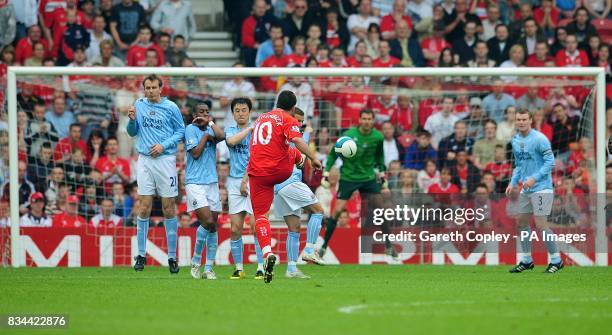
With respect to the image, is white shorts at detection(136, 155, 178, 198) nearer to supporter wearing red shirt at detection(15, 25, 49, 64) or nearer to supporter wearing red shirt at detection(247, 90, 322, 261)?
supporter wearing red shirt at detection(247, 90, 322, 261)

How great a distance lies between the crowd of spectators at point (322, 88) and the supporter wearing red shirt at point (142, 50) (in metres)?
0.03

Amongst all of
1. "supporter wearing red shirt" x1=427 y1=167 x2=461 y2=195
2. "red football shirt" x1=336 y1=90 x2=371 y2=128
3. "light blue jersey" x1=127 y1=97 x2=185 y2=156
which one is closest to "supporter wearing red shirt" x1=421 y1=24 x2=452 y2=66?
"red football shirt" x1=336 y1=90 x2=371 y2=128

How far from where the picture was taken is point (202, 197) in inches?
592

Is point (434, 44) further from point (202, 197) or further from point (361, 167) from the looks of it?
point (202, 197)

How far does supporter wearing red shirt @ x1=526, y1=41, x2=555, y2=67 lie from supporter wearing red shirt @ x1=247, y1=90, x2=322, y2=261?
1093cm

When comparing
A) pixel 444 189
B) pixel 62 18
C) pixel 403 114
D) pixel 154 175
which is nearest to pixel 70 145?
pixel 62 18

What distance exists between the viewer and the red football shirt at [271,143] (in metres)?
13.1

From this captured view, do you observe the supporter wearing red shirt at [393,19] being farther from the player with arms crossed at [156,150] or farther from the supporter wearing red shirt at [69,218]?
the player with arms crossed at [156,150]

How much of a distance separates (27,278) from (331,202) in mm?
6717

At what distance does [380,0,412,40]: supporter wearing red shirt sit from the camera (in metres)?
23.5

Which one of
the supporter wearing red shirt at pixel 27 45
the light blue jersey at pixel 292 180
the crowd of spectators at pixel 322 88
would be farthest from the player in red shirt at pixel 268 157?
the supporter wearing red shirt at pixel 27 45

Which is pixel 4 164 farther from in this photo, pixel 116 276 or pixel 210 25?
pixel 210 25

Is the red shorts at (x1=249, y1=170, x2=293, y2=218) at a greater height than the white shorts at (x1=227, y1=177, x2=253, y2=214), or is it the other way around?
the red shorts at (x1=249, y1=170, x2=293, y2=218)

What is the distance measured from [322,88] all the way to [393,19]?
4250 mm
